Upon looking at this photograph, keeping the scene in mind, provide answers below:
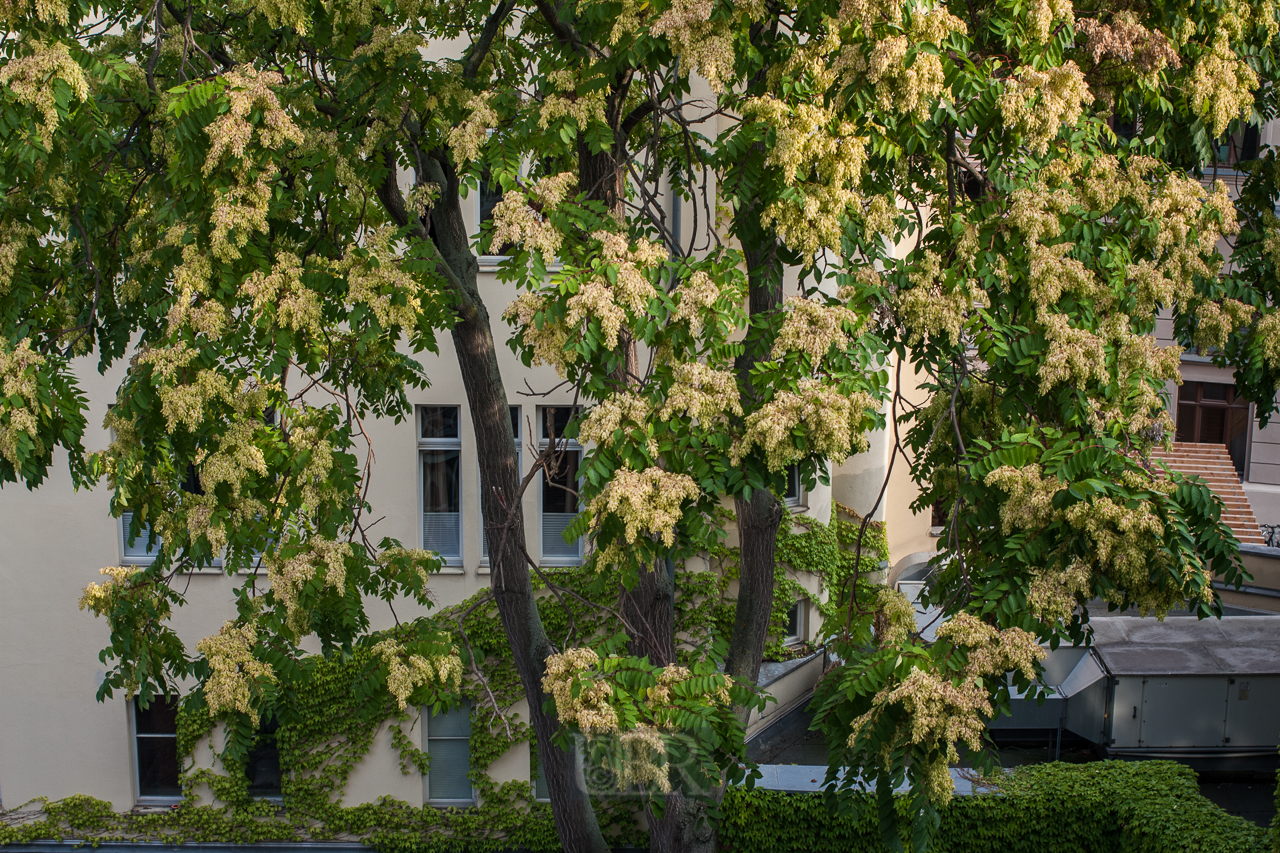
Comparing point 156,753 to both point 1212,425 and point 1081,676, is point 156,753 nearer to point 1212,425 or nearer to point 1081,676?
point 1081,676

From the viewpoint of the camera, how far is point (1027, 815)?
11.2m

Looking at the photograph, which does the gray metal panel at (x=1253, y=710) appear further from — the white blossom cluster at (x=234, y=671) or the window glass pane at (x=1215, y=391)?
the white blossom cluster at (x=234, y=671)

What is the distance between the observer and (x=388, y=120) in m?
7.34

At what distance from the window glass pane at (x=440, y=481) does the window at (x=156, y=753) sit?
4.67 meters

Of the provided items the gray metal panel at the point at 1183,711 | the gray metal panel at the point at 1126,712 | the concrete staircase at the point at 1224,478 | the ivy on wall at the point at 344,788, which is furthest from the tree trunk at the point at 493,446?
the concrete staircase at the point at 1224,478

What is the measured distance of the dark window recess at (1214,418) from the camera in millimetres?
18969

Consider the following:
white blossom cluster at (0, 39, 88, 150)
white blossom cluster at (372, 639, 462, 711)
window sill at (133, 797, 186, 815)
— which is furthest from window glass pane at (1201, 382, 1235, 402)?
white blossom cluster at (0, 39, 88, 150)

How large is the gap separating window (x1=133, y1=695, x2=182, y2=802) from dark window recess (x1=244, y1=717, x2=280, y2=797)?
1.10 metres

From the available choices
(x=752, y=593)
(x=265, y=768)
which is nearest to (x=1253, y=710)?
(x=752, y=593)

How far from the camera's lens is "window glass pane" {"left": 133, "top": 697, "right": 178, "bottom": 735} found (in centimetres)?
1327

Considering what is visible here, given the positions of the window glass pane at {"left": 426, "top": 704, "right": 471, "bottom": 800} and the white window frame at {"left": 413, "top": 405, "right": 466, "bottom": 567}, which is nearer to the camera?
the white window frame at {"left": 413, "top": 405, "right": 466, "bottom": 567}

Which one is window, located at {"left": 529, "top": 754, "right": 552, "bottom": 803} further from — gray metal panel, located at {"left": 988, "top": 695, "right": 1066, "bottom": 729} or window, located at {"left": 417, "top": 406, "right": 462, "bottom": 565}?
gray metal panel, located at {"left": 988, "top": 695, "right": 1066, "bottom": 729}

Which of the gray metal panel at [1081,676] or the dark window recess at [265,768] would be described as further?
the gray metal panel at [1081,676]

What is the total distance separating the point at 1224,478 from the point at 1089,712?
279 inches
